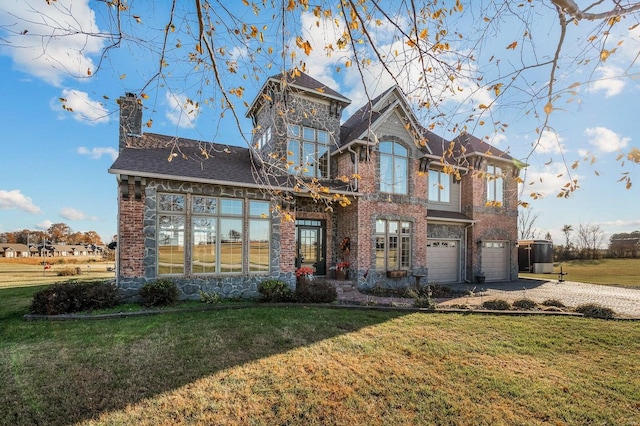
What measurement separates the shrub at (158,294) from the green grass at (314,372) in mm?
1176

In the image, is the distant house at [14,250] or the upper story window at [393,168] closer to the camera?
the upper story window at [393,168]

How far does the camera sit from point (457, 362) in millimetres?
5414

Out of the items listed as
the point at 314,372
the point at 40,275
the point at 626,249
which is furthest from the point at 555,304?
the point at 626,249

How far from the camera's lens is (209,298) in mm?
9609

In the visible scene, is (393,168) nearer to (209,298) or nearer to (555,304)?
(555,304)

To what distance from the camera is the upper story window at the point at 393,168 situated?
45.3 ft

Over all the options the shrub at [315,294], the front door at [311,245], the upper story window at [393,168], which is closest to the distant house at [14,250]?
the front door at [311,245]

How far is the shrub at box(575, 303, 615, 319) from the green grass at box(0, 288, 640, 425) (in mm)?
1229

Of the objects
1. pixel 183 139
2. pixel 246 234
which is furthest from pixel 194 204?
pixel 183 139

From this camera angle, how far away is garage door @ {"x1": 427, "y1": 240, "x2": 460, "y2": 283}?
1594 cm

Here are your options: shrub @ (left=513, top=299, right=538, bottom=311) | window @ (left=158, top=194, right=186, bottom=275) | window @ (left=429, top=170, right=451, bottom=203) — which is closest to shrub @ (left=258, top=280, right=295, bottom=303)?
window @ (left=158, top=194, right=186, bottom=275)

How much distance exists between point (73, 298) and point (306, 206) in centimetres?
832

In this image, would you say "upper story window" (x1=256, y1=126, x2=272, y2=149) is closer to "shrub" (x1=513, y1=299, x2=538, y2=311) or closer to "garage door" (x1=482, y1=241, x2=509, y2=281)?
"shrub" (x1=513, y1=299, x2=538, y2=311)

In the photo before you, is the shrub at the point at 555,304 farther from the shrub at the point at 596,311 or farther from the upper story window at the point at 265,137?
the upper story window at the point at 265,137
